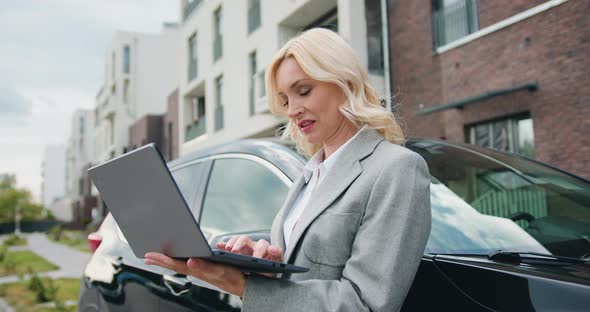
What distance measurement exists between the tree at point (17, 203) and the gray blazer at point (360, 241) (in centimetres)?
8994

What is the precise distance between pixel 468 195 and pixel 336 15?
13.5m

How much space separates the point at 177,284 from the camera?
2436mm

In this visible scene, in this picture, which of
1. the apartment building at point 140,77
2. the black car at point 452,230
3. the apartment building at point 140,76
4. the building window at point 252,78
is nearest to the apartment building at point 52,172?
the apartment building at point 140,77

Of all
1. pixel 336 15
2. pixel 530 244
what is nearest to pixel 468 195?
pixel 530 244

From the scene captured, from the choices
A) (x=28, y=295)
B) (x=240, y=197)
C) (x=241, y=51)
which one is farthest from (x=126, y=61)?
(x=240, y=197)

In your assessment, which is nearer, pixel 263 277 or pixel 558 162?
pixel 263 277

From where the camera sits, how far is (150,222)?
1.42 meters

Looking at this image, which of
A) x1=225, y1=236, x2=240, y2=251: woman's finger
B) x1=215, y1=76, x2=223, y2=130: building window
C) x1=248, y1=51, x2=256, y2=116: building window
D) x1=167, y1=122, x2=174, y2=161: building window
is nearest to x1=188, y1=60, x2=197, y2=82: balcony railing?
x1=215, y1=76, x2=223, y2=130: building window

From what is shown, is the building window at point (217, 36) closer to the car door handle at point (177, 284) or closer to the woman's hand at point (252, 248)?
the car door handle at point (177, 284)

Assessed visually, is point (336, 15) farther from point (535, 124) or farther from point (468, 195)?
point (468, 195)

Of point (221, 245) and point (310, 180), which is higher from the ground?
point (310, 180)

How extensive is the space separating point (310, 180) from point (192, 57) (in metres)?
25.3

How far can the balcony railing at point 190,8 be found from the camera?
2577 cm

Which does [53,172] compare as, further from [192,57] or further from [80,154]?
[192,57]
